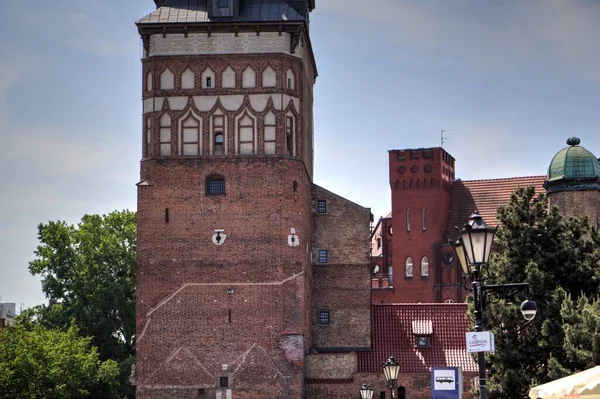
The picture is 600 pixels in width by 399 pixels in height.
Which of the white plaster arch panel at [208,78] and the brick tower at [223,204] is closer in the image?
the brick tower at [223,204]

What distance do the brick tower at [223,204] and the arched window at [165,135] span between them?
40 millimetres

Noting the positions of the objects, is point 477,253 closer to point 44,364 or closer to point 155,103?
point 155,103

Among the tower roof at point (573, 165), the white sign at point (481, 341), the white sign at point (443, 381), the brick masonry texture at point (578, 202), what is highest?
the tower roof at point (573, 165)

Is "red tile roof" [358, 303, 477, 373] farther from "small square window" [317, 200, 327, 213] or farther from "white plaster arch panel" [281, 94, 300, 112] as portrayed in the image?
"white plaster arch panel" [281, 94, 300, 112]

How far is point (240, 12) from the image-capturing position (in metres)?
53.8

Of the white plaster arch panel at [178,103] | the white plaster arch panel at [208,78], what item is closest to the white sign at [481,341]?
the white plaster arch panel at [208,78]

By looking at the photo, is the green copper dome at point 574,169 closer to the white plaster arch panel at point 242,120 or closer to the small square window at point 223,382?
the white plaster arch panel at point 242,120

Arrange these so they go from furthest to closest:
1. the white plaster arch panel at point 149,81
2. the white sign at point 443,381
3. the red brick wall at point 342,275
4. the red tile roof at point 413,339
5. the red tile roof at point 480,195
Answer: the red tile roof at point 480,195, the red brick wall at point 342,275, the red tile roof at point 413,339, the white plaster arch panel at point 149,81, the white sign at point 443,381

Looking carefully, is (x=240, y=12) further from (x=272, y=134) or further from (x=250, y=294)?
(x=250, y=294)

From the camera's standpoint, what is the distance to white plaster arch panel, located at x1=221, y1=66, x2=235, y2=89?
53562 mm

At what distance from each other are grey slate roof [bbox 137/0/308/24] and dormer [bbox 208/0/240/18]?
0.16 meters

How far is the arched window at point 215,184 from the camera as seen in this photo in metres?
53.0

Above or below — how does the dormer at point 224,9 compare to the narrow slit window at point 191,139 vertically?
above

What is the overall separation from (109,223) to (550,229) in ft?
108
